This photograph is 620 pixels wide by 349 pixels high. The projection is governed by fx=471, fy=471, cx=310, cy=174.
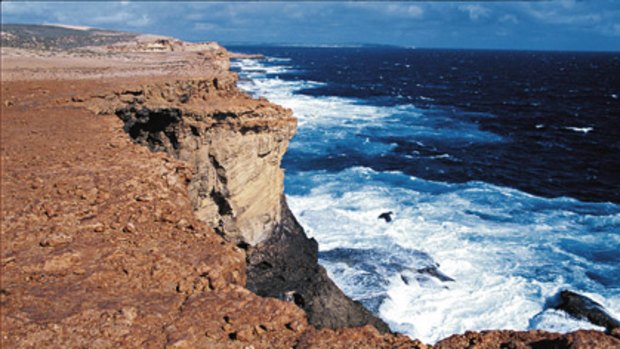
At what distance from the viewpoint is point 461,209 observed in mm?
32375

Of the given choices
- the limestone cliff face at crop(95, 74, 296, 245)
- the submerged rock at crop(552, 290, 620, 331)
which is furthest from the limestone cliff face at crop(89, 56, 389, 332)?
the submerged rock at crop(552, 290, 620, 331)

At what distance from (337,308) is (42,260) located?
13.5m

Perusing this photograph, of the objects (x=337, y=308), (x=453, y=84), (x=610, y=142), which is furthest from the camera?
(x=453, y=84)

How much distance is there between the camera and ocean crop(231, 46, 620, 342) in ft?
71.5

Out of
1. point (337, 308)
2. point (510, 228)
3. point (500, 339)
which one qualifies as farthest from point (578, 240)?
point (500, 339)

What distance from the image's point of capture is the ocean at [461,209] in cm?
2178

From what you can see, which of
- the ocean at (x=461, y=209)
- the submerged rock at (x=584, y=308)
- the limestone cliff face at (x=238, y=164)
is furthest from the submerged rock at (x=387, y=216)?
the submerged rock at (x=584, y=308)

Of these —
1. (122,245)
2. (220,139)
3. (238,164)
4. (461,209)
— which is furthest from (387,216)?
(122,245)

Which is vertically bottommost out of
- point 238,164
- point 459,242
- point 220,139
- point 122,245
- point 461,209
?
point 459,242

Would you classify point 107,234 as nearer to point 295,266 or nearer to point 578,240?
point 295,266

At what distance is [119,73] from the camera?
21.5 m

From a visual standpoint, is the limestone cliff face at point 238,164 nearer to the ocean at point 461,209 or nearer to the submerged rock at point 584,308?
the ocean at point 461,209

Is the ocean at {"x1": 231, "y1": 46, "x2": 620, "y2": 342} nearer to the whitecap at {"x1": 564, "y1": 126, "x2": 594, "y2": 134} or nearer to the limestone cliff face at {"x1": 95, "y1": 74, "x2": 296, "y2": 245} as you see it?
the whitecap at {"x1": 564, "y1": 126, "x2": 594, "y2": 134}

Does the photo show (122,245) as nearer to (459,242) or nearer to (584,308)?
(584,308)
